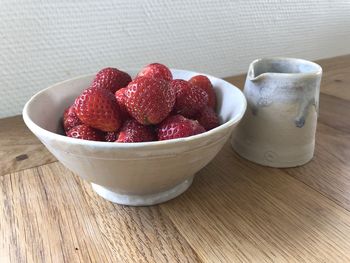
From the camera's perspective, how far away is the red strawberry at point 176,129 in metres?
0.41

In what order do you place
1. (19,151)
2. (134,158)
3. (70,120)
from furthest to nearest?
1. (19,151)
2. (70,120)
3. (134,158)

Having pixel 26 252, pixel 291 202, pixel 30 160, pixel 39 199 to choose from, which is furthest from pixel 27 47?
pixel 291 202

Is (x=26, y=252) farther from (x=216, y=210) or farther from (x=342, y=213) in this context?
(x=342, y=213)

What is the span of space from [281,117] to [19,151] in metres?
0.44

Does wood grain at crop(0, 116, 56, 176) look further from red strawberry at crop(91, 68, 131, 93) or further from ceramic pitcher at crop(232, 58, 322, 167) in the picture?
ceramic pitcher at crop(232, 58, 322, 167)

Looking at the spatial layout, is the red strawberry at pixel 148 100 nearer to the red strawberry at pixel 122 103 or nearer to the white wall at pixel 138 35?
the red strawberry at pixel 122 103

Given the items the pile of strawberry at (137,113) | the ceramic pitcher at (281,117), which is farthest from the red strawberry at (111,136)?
the ceramic pitcher at (281,117)

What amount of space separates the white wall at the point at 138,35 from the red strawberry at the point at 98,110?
448 mm

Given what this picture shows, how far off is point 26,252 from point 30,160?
0.76 ft

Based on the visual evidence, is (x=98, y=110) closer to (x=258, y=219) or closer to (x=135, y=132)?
(x=135, y=132)

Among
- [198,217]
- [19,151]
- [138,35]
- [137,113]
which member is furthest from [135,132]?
[138,35]

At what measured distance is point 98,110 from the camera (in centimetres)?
43

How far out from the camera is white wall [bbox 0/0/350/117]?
2.63 ft

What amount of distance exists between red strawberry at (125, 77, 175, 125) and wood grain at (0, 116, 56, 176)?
0.23m
